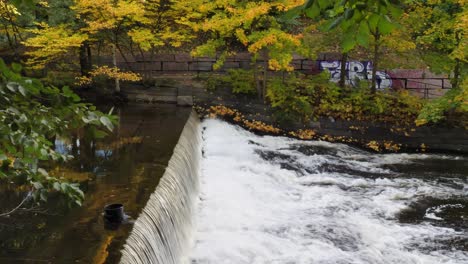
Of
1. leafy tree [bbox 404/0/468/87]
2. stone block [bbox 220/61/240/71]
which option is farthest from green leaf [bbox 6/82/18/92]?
stone block [bbox 220/61/240/71]

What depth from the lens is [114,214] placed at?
237 inches

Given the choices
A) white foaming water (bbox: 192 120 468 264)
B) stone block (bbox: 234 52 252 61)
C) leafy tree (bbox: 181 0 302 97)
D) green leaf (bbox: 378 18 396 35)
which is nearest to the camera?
green leaf (bbox: 378 18 396 35)

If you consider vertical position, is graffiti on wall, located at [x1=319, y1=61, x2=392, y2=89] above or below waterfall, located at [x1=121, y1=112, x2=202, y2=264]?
above

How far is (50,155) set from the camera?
2.41 meters

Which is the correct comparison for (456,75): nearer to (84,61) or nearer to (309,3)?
(84,61)

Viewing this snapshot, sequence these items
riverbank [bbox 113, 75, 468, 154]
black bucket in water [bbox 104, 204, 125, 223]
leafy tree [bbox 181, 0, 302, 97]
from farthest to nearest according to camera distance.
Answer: riverbank [bbox 113, 75, 468, 154] → leafy tree [bbox 181, 0, 302, 97] → black bucket in water [bbox 104, 204, 125, 223]

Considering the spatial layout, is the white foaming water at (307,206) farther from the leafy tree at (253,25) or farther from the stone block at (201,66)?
the stone block at (201,66)

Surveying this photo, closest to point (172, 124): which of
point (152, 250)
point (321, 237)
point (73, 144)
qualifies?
point (73, 144)

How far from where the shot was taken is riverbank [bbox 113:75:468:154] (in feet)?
50.6

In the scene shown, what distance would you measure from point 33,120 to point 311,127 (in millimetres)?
14401

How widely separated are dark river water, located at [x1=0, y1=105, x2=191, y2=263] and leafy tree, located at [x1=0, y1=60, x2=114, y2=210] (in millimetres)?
207

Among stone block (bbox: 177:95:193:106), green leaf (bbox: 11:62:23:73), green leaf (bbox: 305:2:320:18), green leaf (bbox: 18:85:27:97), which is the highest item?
green leaf (bbox: 305:2:320:18)

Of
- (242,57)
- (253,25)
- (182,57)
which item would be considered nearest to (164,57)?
(182,57)

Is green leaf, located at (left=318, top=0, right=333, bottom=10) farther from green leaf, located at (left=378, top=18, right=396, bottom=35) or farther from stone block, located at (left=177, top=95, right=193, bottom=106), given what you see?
stone block, located at (left=177, top=95, right=193, bottom=106)
